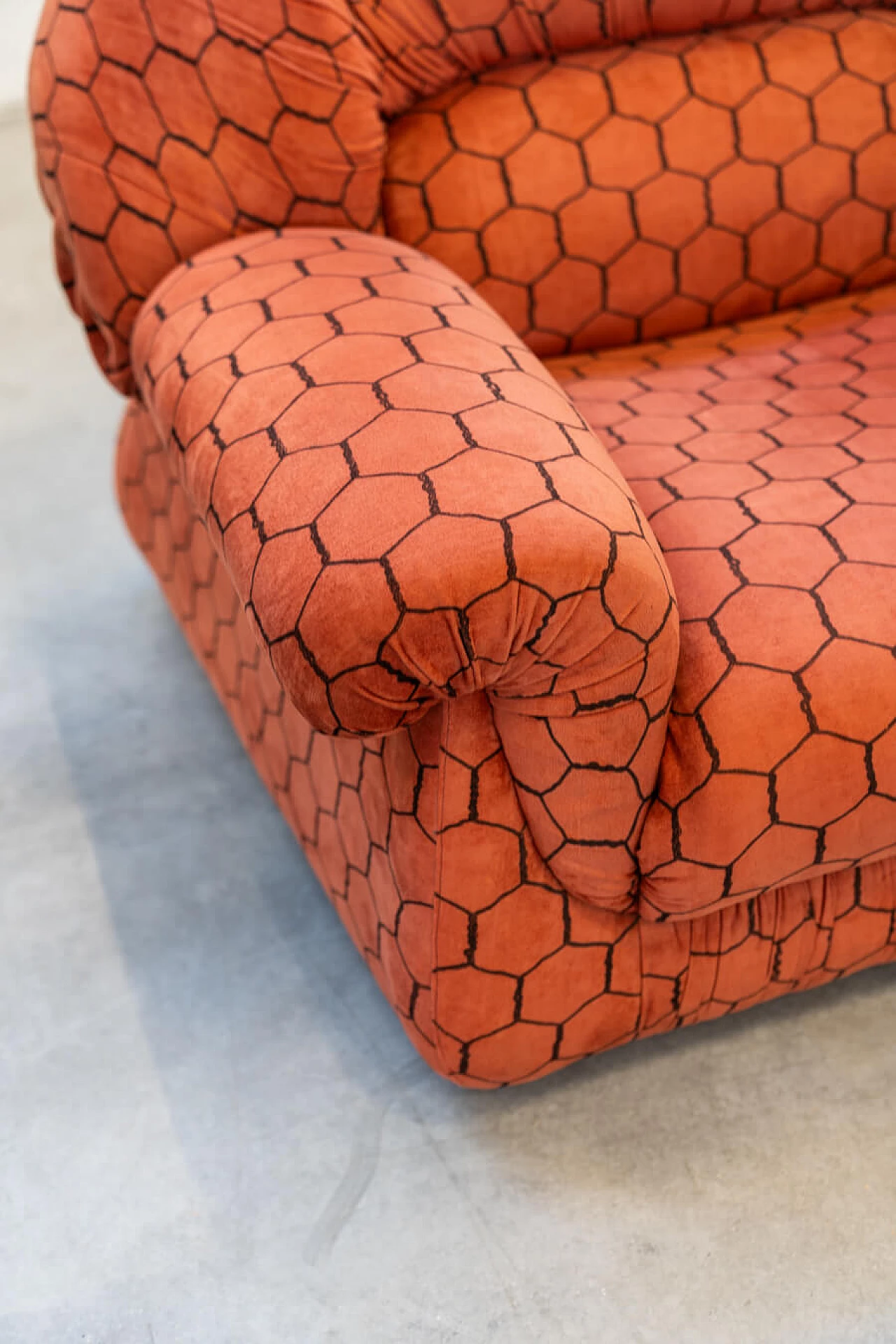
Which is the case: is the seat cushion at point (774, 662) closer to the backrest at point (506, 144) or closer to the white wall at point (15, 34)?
the backrest at point (506, 144)

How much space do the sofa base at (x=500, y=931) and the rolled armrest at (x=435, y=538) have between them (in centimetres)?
4

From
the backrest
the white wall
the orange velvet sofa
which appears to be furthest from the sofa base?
the white wall

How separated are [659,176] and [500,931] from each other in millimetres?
831

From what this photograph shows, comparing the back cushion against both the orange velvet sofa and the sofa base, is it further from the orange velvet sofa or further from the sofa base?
the sofa base

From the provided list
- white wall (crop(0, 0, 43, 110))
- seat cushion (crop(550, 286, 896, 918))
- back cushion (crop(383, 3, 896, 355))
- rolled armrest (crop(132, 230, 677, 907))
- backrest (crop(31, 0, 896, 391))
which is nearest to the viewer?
rolled armrest (crop(132, 230, 677, 907))

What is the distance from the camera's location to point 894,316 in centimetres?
134

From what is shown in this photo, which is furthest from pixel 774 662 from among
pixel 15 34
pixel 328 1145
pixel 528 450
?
pixel 15 34

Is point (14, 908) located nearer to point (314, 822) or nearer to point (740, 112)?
point (314, 822)

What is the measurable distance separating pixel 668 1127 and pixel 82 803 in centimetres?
77

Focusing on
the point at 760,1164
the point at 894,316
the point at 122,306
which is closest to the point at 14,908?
the point at 122,306

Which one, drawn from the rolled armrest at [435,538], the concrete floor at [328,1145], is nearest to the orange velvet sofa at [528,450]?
the rolled armrest at [435,538]

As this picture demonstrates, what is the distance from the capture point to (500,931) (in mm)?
967

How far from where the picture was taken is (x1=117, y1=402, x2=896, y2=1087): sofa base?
3.08ft

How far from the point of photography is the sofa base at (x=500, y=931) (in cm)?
94
